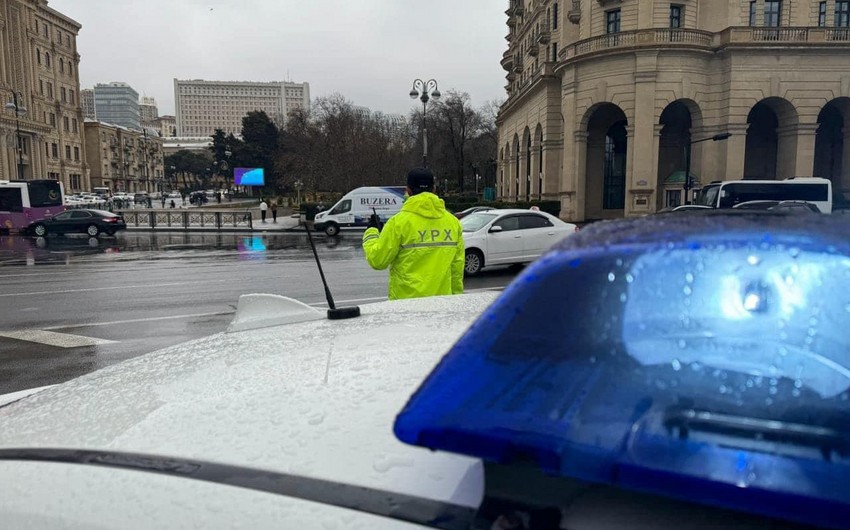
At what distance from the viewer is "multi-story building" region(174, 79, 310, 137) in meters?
174

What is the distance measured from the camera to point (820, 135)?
46.0m

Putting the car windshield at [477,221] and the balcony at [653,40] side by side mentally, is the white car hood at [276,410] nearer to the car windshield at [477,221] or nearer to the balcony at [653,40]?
the car windshield at [477,221]

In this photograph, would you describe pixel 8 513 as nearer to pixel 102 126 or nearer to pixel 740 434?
pixel 740 434

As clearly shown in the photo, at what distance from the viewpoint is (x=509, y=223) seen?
14234mm

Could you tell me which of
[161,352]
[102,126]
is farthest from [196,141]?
[161,352]

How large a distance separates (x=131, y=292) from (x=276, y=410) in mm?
11693

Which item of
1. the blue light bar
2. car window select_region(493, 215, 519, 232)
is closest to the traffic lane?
car window select_region(493, 215, 519, 232)

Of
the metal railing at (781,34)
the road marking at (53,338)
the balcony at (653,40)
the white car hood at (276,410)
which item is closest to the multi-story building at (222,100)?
the balcony at (653,40)

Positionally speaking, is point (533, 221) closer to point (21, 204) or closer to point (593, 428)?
point (593, 428)

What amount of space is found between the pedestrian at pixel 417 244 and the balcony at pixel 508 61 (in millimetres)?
69361

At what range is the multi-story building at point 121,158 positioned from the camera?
110125mm

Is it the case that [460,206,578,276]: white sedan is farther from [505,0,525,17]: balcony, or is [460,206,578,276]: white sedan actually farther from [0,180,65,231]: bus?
[505,0,525,17]: balcony

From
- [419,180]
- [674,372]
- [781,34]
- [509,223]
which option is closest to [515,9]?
[781,34]

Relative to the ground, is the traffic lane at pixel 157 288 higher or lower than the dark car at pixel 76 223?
lower
